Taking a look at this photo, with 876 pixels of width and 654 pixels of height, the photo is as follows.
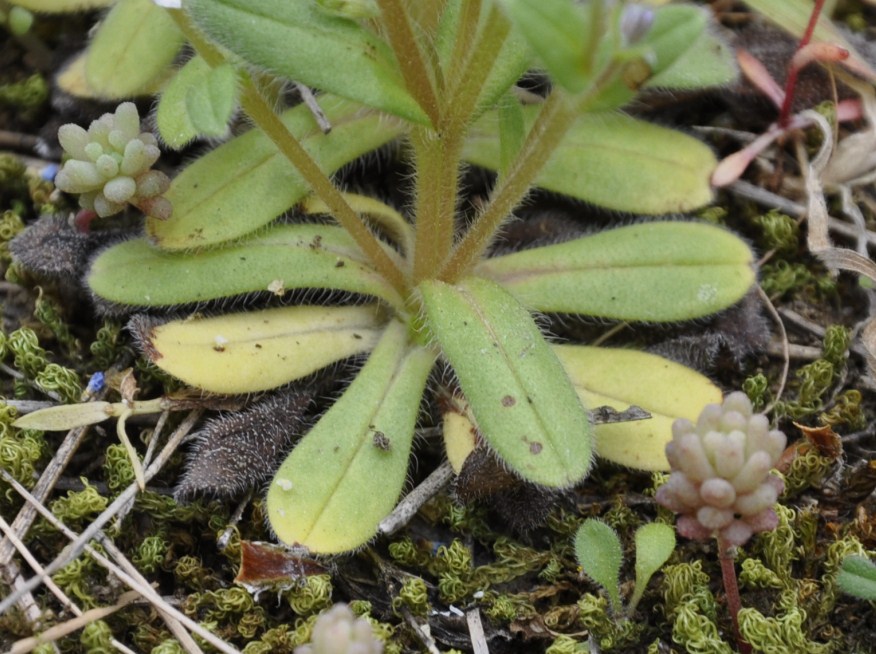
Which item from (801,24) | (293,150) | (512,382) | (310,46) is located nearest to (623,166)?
(801,24)

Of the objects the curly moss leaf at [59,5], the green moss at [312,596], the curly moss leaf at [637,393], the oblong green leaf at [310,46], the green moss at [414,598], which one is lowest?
the green moss at [414,598]

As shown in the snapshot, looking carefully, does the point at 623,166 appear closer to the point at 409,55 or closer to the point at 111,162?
the point at 409,55

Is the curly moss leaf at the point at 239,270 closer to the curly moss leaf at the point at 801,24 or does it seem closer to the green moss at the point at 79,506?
the green moss at the point at 79,506

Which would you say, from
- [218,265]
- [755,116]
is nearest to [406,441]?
[218,265]

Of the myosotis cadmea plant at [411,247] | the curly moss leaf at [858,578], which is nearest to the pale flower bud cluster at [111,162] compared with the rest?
the myosotis cadmea plant at [411,247]

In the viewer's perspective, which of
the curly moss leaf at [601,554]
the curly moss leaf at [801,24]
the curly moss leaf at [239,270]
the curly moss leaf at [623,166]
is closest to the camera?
the curly moss leaf at [601,554]

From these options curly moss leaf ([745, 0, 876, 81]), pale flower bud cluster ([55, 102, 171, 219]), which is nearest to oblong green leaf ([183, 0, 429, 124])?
pale flower bud cluster ([55, 102, 171, 219])

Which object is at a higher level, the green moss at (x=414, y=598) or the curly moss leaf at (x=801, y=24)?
the curly moss leaf at (x=801, y=24)

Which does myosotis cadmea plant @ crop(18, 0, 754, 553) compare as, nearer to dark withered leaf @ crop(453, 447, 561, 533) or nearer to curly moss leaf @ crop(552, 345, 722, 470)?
curly moss leaf @ crop(552, 345, 722, 470)
